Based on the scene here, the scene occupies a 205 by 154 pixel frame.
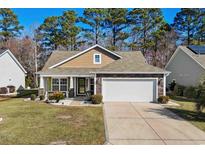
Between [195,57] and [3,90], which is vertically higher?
[195,57]

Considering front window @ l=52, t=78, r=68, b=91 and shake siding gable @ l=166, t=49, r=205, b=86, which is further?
shake siding gable @ l=166, t=49, r=205, b=86

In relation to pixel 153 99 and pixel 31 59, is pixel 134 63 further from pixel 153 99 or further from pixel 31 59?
pixel 31 59

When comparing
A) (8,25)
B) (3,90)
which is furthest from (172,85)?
(8,25)

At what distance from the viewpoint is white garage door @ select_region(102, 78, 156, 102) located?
784 inches

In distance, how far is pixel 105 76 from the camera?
19.9 meters

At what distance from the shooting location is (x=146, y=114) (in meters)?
14.2

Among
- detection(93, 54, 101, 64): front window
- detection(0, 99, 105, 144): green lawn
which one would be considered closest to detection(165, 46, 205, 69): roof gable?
detection(93, 54, 101, 64): front window

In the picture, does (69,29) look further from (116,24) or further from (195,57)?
(195,57)

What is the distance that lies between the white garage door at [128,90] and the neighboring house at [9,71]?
15256mm

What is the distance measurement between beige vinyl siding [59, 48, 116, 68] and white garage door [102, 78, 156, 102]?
4.64 meters

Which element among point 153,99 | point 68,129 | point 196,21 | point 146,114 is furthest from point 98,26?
point 68,129

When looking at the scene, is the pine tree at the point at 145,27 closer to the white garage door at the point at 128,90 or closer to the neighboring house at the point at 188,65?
the neighboring house at the point at 188,65

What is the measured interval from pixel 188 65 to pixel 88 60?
11.2 metres

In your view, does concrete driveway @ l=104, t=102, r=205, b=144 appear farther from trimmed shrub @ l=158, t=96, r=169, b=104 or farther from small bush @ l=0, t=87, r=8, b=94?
small bush @ l=0, t=87, r=8, b=94
